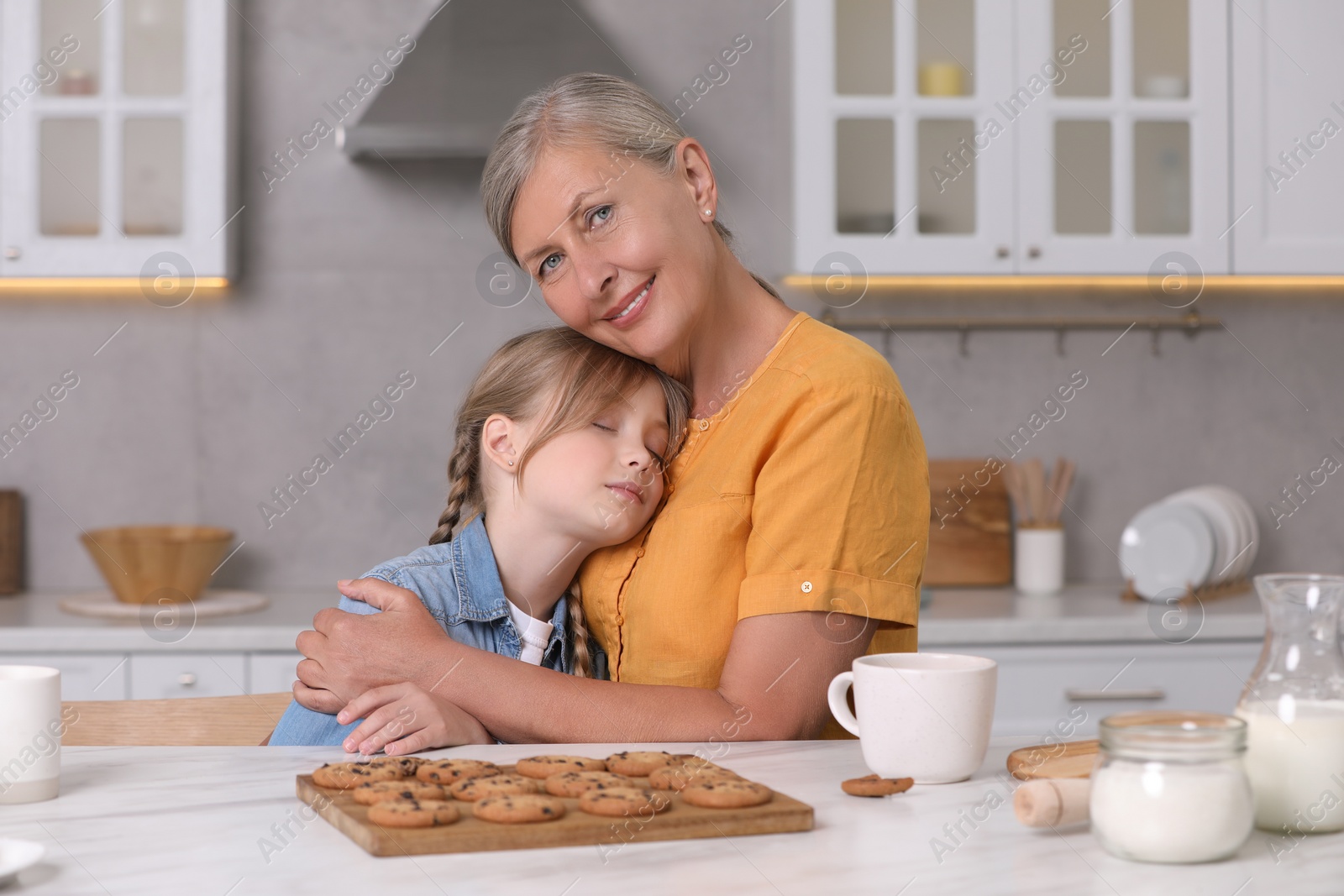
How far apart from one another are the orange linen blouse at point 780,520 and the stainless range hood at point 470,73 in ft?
4.75

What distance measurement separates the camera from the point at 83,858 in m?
0.70

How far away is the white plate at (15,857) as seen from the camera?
65 centimetres

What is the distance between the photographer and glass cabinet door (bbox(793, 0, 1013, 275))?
2670 millimetres

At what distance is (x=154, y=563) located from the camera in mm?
2520

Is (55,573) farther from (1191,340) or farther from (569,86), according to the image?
(1191,340)

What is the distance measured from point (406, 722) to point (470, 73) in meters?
1.90

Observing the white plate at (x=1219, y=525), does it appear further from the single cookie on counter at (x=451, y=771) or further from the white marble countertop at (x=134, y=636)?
the single cookie on counter at (x=451, y=771)

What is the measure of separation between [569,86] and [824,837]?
0.86 m

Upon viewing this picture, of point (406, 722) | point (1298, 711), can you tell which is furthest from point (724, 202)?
point (1298, 711)

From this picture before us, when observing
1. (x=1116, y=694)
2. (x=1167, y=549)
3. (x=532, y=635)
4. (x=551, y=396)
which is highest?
(x=551, y=396)

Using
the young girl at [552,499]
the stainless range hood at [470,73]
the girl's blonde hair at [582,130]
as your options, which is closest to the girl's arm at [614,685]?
the young girl at [552,499]

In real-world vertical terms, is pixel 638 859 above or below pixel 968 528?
above

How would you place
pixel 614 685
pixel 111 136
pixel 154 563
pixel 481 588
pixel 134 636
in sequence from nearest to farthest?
1. pixel 614 685
2. pixel 481 588
3. pixel 134 636
4. pixel 154 563
5. pixel 111 136

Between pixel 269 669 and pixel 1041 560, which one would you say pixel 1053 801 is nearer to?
pixel 269 669
